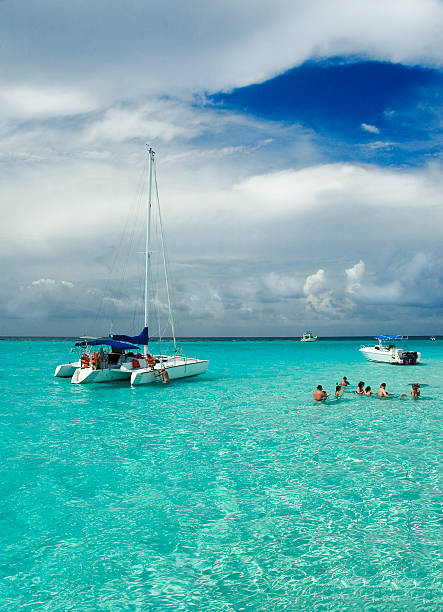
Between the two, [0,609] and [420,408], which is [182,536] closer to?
[0,609]

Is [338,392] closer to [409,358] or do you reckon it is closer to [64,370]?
[64,370]

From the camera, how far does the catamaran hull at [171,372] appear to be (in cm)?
2925

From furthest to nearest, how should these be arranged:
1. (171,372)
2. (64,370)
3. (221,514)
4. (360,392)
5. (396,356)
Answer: (396,356) < (64,370) < (171,372) < (360,392) < (221,514)

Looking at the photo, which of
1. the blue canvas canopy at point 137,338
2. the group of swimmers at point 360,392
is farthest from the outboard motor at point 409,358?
the blue canvas canopy at point 137,338

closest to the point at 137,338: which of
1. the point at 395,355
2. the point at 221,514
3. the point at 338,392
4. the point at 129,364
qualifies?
the point at 129,364

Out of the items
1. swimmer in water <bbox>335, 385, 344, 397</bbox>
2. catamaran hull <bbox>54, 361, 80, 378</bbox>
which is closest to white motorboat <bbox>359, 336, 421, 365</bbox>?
swimmer in water <bbox>335, 385, 344, 397</bbox>

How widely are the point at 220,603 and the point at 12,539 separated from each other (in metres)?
4.50

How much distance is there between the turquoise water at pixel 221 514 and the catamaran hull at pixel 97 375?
1138 centimetres

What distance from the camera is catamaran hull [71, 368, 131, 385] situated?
31047 millimetres

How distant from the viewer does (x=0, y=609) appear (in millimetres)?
6402

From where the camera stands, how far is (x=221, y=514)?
31.3 ft

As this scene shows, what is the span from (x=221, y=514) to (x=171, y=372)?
23.4 m

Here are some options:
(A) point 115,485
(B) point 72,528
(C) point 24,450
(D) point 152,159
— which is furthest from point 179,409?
(D) point 152,159

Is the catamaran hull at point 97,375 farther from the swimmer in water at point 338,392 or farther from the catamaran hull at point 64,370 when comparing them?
the swimmer in water at point 338,392
